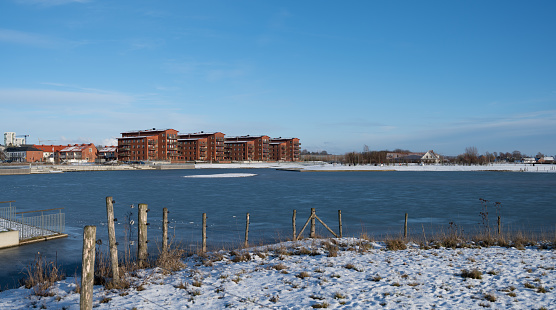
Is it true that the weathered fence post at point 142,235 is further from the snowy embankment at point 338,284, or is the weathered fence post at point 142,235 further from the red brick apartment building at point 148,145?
the red brick apartment building at point 148,145

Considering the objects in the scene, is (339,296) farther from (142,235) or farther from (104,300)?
(142,235)

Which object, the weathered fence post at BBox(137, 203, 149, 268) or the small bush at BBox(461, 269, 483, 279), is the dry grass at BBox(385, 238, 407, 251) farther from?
the weathered fence post at BBox(137, 203, 149, 268)

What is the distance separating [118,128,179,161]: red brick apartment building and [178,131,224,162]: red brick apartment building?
10140 millimetres

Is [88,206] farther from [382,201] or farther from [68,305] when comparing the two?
[68,305]

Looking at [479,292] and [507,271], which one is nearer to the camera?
[479,292]

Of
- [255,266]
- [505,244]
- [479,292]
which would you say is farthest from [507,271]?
[255,266]

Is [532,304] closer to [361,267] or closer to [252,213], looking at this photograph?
[361,267]

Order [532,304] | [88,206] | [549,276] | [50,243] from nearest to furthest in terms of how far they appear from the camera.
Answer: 1. [532,304]
2. [549,276]
3. [50,243]
4. [88,206]

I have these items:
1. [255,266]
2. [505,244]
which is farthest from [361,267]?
[505,244]

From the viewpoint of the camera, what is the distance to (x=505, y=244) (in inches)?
629

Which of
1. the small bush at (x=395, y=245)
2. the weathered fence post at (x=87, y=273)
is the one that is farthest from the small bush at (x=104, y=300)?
the small bush at (x=395, y=245)

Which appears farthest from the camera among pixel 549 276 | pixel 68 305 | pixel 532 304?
pixel 549 276

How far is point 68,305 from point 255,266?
525 cm

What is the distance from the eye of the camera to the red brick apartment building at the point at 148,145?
170375mm
